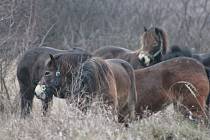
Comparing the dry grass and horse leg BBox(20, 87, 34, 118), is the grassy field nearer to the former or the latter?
the dry grass

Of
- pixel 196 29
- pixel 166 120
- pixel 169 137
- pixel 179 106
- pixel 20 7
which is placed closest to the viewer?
pixel 169 137

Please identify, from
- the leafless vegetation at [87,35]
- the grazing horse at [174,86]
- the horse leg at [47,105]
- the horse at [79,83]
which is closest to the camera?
the leafless vegetation at [87,35]

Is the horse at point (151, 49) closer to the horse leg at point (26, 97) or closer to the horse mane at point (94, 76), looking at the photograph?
the horse leg at point (26, 97)

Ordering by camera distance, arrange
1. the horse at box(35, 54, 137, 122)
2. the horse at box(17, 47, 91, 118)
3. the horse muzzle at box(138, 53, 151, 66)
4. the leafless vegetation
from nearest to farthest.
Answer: the leafless vegetation < the horse at box(35, 54, 137, 122) < the horse at box(17, 47, 91, 118) < the horse muzzle at box(138, 53, 151, 66)

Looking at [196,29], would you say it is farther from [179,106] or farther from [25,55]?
[179,106]

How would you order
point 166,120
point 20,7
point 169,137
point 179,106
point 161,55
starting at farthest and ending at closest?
point 161,55, point 20,7, point 179,106, point 166,120, point 169,137

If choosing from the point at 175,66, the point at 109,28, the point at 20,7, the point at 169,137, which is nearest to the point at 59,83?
the point at 169,137

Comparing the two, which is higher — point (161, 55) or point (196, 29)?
point (161, 55)

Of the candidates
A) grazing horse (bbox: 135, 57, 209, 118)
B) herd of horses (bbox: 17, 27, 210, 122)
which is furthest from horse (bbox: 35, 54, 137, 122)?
grazing horse (bbox: 135, 57, 209, 118)

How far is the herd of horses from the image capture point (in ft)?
24.5

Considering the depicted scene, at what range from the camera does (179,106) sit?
28.2ft

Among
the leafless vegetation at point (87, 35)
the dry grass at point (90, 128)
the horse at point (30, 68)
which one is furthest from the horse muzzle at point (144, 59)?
the dry grass at point (90, 128)

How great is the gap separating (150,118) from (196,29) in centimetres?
1567

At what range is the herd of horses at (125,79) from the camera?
24.5 ft
